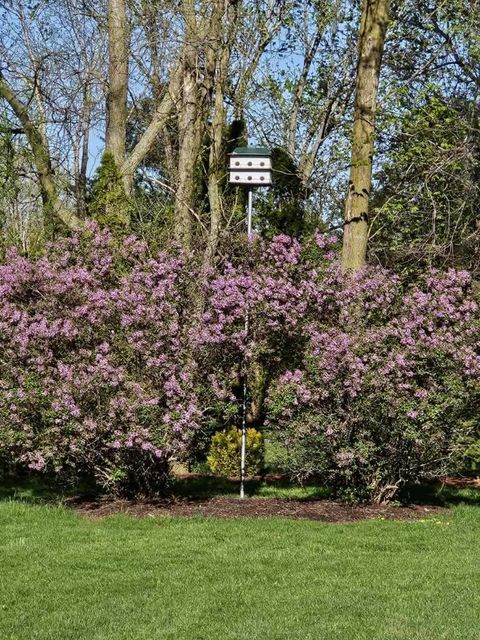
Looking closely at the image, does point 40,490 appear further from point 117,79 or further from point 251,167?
point 117,79

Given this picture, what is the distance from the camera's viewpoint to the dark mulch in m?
9.37

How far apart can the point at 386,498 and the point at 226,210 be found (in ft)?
18.5

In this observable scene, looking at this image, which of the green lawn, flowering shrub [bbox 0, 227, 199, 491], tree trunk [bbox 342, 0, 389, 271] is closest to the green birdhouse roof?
tree trunk [bbox 342, 0, 389, 271]

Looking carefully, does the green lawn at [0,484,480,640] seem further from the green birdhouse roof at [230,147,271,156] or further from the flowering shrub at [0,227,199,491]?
the green birdhouse roof at [230,147,271,156]

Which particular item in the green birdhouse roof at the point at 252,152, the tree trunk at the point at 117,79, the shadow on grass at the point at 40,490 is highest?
the tree trunk at the point at 117,79

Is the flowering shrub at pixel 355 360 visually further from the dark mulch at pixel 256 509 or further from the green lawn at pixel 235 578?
the green lawn at pixel 235 578

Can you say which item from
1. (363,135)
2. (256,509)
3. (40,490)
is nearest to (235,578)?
(256,509)

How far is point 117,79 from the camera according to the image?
49.0ft

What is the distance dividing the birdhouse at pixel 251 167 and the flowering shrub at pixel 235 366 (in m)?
1.02

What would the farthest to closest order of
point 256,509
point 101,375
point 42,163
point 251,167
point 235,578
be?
point 42,163, point 251,167, point 256,509, point 101,375, point 235,578

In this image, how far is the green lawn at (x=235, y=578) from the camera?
17.7 ft

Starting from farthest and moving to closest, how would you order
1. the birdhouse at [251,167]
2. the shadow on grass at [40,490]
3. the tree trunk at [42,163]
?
the tree trunk at [42,163] < the birdhouse at [251,167] < the shadow on grass at [40,490]

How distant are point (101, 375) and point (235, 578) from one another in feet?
10.7

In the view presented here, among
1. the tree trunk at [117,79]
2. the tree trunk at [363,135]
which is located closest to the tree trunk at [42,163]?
the tree trunk at [117,79]
